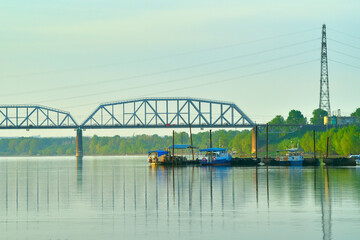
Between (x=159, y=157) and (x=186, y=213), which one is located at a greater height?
(x=159, y=157)

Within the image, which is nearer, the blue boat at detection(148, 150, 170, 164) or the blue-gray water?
the blue-gray water

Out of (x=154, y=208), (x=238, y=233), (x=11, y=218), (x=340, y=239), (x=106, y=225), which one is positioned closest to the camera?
(x=340, y=239)

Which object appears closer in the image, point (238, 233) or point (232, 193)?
point (238, 233)

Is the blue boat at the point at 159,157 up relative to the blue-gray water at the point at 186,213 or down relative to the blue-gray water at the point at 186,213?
up

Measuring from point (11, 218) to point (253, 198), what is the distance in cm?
1912

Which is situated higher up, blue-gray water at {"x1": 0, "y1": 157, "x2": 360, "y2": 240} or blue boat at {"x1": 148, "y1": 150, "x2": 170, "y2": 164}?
blue boat at {"x1": 148, "y1": 150, "x2": 170, "y2": 164}

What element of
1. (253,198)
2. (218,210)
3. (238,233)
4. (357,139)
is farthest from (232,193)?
(357,139)

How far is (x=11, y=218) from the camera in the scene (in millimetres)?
45344

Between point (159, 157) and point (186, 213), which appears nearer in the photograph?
point (186, 213)

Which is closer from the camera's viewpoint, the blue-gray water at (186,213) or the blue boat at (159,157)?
the blue-gray water at (186,213)

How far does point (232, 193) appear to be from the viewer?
6212 centimetres

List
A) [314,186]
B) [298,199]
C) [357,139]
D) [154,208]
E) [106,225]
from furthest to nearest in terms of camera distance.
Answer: [357,139] → [314,186] → [298,199] → [154,208] → [106,225]

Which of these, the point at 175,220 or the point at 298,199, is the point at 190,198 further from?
the point at 175,220

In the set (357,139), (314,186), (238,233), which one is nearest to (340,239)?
(238,233)
